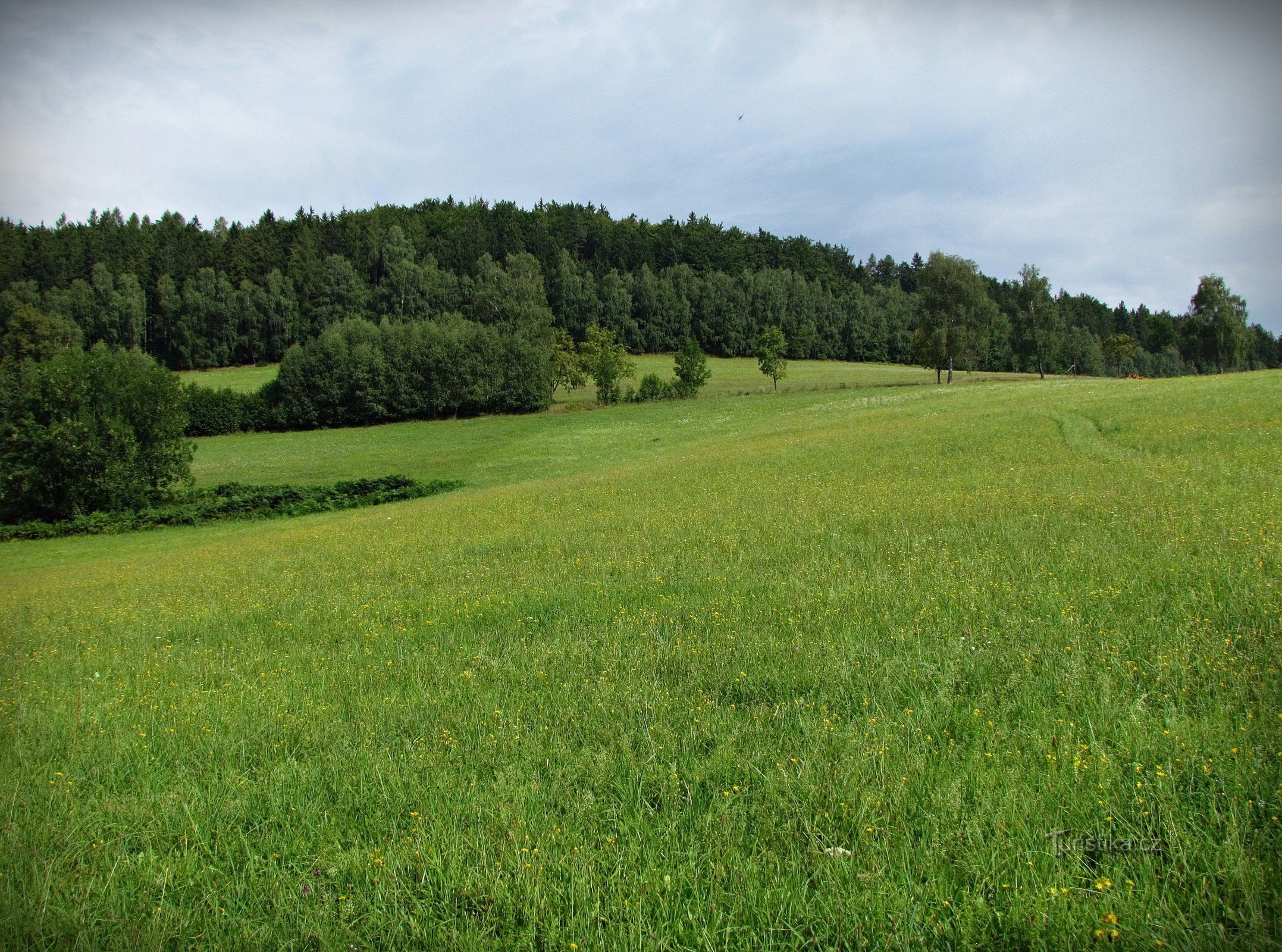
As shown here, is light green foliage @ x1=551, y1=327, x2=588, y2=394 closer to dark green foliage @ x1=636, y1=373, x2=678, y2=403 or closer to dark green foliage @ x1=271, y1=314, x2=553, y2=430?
dark green foliage @ x1=271, y1=314, x2=553, y2=430

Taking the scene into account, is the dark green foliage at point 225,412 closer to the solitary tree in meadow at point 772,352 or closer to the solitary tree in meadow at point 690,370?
the solitary tree in meadow at point 690,370

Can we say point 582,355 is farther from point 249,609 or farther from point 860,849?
point 860,849

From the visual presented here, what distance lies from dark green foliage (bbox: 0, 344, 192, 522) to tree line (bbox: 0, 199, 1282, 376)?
58.0 meters

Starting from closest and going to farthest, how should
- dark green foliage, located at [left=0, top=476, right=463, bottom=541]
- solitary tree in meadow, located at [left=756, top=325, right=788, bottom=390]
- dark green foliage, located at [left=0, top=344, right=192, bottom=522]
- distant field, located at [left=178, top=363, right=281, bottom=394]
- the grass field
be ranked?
the grass field
dark green foliage, located at [left=0, top=476, right=463, bottom=541]
dark green foliage, located at [left=0, top=344, right=192, bottom=522]
solitary tree in meadow, located at [left=756, top=325, right=788, bottom=390]
distant field, located at [left=178, top=363, right=281, bottom=394]

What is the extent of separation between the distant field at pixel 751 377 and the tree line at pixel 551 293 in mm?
4335

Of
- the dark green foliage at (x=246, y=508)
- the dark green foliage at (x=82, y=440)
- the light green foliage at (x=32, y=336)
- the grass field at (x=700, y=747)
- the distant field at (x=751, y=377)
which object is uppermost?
the light green foliage at (x=32, y=336)

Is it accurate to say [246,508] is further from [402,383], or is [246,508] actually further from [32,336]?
[32,336]

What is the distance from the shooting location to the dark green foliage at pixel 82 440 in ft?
128

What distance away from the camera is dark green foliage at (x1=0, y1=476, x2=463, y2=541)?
37.2m

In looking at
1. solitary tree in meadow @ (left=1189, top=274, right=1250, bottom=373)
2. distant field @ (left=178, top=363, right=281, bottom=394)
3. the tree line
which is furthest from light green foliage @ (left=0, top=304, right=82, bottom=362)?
solitary tree in meadow @ (left=1189, top=274, right=1250, bottom=373)

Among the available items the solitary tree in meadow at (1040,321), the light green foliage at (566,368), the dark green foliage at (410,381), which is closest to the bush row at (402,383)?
the dark green foliage at (410,381)

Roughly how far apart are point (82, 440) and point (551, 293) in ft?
320

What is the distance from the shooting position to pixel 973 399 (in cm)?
4544

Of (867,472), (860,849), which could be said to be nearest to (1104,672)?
(860,849)
